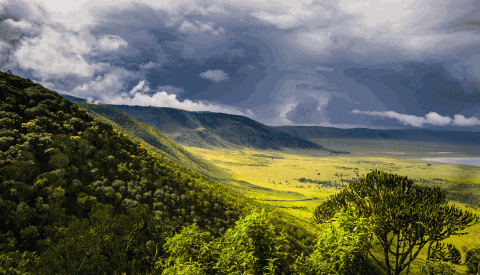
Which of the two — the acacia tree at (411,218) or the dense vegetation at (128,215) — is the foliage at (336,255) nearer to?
the dense vegetation at (128,215)

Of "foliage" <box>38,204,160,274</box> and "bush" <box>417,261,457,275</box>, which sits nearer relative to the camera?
"foliage" <box>38,204,160,274</box>

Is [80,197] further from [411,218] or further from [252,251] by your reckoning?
[411,218]

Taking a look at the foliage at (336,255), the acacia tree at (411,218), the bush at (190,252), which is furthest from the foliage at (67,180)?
the acacia tree at (411,218)

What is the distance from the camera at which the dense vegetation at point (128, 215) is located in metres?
10.4

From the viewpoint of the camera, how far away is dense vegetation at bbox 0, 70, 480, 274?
34.2 ft

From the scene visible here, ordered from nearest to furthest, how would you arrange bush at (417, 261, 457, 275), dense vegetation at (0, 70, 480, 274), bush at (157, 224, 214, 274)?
1. bush at (157, 224, 214, 274)
2. dense vegetation at (0, 70, 480, 274)
3. bush at (417, 261, 457, 275)

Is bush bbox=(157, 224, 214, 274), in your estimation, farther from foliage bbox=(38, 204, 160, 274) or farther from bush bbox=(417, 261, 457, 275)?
bush bbox=(417, 261, 457, 275)

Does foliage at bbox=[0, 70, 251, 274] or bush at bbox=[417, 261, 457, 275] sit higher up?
foliage at bbox=[0, 70, 251, 274]

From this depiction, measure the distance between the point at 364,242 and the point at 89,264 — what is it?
13.4 m

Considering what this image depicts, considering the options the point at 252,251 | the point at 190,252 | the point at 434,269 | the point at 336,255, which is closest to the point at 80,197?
the point at 190,252

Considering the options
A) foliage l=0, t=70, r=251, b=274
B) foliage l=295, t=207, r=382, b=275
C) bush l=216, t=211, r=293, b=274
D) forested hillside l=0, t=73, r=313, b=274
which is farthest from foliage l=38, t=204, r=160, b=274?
foliage l=295, t=207, r=382, b=275

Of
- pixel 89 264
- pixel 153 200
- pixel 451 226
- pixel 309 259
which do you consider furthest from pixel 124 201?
pixel 451 226

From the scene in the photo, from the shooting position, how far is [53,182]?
1922 cm

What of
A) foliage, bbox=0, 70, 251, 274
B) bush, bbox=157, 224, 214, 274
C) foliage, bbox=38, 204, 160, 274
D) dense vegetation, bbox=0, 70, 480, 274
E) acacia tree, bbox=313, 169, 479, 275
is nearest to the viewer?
bush, bbox=157, 224, 214, 274
